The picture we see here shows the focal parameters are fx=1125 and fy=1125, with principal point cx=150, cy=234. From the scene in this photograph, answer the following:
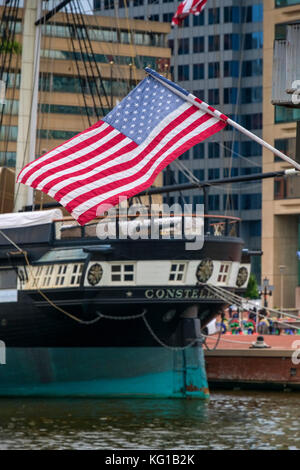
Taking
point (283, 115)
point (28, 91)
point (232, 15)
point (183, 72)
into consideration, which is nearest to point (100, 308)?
point (28, 91)

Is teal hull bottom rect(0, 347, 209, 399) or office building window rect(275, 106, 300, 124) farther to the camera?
office building window rect(275, 106, 300, 124)

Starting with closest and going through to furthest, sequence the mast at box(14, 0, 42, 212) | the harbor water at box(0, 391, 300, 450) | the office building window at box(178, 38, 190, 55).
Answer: the harbor water at box(0, 391, 300, 450) < the mast at box(14, 0, 42, 212) < the office building window at box(178, 38, 190, 55)

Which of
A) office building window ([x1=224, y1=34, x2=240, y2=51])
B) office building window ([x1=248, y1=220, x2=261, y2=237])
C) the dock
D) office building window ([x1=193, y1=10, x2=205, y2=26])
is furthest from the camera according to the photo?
office building window ([x1=248, y1=220, x2=261, y2=237])

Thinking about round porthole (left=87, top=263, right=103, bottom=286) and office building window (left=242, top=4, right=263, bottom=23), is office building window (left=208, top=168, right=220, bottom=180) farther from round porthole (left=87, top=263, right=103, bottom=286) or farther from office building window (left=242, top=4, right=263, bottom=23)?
round porthole (left=87, top=263, right=103, bottom=286)

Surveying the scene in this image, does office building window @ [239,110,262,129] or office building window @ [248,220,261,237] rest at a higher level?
office building window @ [239,110,262,129]

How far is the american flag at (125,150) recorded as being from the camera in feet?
60.0

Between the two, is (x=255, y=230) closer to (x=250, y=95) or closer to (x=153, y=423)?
(x=250, y=95)

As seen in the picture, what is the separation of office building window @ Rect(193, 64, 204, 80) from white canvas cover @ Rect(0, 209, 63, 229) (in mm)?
86753

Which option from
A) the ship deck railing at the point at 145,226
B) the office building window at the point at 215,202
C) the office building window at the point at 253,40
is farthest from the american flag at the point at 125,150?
the office building window at the point at 253,40

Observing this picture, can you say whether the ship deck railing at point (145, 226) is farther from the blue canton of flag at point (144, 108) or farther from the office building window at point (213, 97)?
the office building window at point (213, 97)

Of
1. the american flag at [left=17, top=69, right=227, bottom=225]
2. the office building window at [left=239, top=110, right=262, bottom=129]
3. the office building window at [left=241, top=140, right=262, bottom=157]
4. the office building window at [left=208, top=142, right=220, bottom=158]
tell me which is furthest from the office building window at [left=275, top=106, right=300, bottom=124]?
the american flag at [left=17, top=69, right=227, bottom=225]

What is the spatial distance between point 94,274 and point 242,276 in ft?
21.7

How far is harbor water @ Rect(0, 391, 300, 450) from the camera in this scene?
1091 inches

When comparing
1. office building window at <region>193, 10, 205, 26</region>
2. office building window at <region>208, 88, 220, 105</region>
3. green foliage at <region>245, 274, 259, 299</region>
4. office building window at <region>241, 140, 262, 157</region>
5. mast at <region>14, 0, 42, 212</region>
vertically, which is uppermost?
office building window at <region>193, 10, 205, 26</region>
